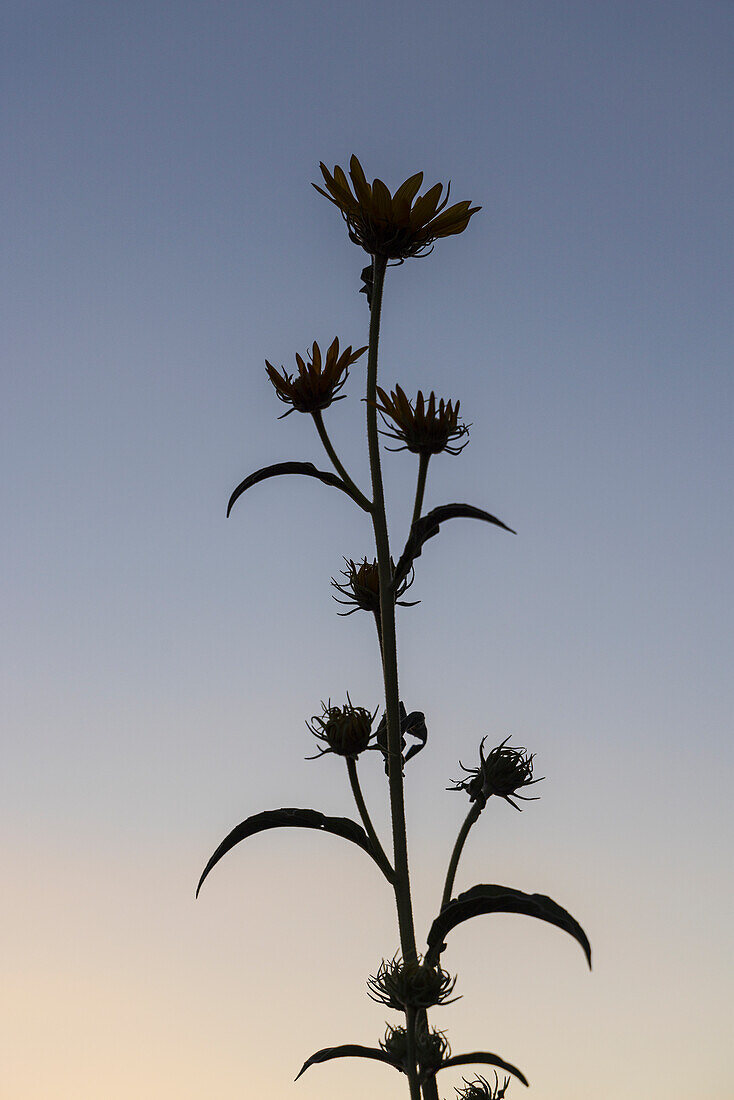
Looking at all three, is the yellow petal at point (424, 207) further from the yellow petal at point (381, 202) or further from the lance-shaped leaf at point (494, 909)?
the lance-shaped leaf at point (494, 909)

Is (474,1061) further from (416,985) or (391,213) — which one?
(391,213)

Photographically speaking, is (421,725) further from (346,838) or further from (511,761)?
(346,838)

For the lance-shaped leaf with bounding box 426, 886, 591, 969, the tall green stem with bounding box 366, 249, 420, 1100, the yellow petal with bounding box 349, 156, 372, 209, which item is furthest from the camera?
the yellow petal with bounding box 349, 156, 372, 209

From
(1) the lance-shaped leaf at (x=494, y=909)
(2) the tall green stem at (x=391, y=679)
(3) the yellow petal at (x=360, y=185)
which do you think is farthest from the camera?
(3) the yellow petal at (x=360, y=185)

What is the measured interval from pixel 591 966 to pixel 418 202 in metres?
1.48

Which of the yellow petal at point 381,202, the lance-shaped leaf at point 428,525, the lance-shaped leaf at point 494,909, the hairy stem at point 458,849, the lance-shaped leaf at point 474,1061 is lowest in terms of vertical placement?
the lance-shaped leaf at point 474,1061

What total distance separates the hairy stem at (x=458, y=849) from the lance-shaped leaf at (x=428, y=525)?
0.54 m

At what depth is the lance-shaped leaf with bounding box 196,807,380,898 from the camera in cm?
208

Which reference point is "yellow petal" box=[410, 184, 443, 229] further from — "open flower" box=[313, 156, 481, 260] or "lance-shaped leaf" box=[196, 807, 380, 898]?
"lance-shaped leaf" box=[196, 807, 380, 898]

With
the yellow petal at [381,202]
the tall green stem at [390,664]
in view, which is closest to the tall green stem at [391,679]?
the tall green stem at [390,664]

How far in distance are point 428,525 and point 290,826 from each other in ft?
2.14

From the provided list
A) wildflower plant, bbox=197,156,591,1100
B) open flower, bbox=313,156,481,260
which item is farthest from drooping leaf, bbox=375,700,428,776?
open flower, bbox=313,156,481,260

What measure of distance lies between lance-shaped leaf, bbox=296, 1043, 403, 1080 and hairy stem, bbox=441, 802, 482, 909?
299 mm

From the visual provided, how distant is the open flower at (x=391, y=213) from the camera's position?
2.18 metres
